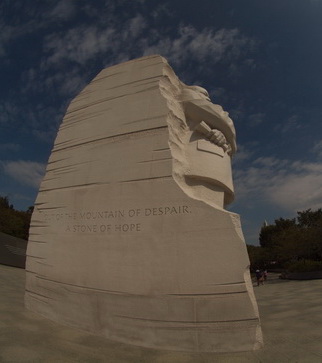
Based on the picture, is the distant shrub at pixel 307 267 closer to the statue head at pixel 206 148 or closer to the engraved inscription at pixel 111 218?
the statue head at pixel 206 148

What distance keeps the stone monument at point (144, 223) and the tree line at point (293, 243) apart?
1857 cm

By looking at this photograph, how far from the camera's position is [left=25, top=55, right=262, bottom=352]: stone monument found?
14.4 feet

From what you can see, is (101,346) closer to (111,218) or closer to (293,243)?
(111,218)

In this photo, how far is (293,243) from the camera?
24375 millimetres

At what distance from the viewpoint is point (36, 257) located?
634 centimetres

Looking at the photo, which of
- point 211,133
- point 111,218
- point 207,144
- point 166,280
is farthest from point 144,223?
point 211,133

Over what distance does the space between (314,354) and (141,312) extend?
2635mm

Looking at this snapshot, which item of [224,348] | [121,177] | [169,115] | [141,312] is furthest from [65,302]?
[169,115]

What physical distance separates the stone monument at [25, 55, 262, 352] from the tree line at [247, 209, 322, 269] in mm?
18570

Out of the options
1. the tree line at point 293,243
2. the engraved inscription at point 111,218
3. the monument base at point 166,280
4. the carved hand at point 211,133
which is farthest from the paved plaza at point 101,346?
the tree line at point 293,243

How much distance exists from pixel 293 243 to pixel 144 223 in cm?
2342

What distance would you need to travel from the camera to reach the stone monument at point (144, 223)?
4.38m

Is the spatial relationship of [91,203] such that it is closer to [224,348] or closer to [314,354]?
[224,348]

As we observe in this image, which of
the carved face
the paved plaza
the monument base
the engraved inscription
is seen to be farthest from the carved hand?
the paved plaza
